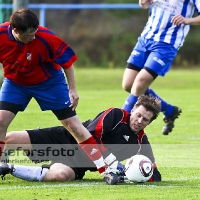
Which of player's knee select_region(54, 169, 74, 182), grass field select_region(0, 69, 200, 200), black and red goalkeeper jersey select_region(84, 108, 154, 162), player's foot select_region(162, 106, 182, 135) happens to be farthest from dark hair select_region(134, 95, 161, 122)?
player's foot select_region(162, 106, 182, 135)

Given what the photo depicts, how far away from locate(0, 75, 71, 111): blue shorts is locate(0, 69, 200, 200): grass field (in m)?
0.74

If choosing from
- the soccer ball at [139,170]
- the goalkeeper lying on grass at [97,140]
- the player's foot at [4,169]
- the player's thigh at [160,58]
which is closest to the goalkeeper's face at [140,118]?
the goalkeeper lying on grass at [97,140]

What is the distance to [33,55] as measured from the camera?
594 cm

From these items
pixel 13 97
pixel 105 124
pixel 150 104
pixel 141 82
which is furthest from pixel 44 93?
pixel 141 82

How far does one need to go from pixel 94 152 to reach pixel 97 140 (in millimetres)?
224

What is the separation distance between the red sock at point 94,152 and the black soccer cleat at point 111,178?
9 centimetres

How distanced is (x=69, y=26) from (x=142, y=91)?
23.9m

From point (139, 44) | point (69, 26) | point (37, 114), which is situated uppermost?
point (139, 44)

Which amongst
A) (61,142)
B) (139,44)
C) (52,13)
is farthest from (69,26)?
(61,142)

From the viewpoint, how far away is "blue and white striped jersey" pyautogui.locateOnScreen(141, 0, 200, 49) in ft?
29.6

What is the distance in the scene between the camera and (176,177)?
634cm

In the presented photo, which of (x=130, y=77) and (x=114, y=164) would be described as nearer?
(x=114, y=164)

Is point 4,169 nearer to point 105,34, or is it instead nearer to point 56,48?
point 56,48

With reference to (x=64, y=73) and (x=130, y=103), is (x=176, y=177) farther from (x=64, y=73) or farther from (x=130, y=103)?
(x=130, y=103)
